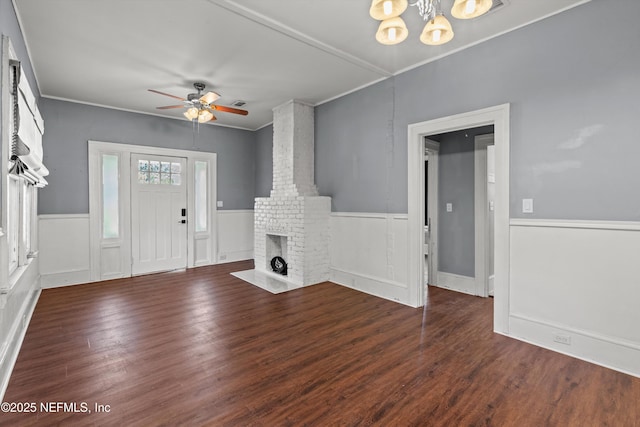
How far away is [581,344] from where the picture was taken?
2523 millimetres

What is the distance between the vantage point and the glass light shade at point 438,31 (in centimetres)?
177

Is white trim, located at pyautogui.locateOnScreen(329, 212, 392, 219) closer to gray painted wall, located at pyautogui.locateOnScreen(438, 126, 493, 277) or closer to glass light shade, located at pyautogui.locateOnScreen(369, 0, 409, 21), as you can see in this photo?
gray painted wall, located at pyautogui.locateOnScreen(438, 126, 493, 277)

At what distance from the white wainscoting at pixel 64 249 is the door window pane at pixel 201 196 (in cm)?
177

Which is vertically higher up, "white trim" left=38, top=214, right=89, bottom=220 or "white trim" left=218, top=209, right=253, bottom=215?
"white trim" left=218, top=209, right=253, bottom=215

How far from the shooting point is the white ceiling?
262 cm

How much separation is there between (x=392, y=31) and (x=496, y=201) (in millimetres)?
1960

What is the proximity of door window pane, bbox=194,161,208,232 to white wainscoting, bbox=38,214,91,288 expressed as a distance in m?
1.77

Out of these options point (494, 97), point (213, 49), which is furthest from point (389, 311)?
point (213, 49)

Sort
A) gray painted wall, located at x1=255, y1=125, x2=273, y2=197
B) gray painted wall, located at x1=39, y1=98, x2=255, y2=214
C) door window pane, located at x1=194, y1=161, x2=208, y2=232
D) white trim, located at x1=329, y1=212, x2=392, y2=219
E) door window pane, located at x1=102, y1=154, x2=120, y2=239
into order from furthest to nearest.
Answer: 1. gray painted wall, located at x1=255, y1=125, x2=273, y2=197
2. door window pane, located at x1=194, y1=161, x2=208, y2=232
3. door window pane, located at x1=102, y1=154, x2=120, y2=239
4. gray painted wall, located at x1=39, y1=98, x2=255, y2=214
5. white trim, located at x1=329, y1=212, x2=392, y2=219

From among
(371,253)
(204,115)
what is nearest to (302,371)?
(371,253)

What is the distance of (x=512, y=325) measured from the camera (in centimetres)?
291

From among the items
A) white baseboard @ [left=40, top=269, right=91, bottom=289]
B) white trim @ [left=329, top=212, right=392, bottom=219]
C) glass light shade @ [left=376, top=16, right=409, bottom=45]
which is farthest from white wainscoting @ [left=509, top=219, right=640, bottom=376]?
white baseboard @ [left=40, top=269, right=91, bottom=289]

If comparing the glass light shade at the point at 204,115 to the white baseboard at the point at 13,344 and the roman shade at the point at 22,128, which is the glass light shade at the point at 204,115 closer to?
the roman shade at the point at 22,128

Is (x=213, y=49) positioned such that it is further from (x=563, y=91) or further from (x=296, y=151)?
(x=563, y=91)
